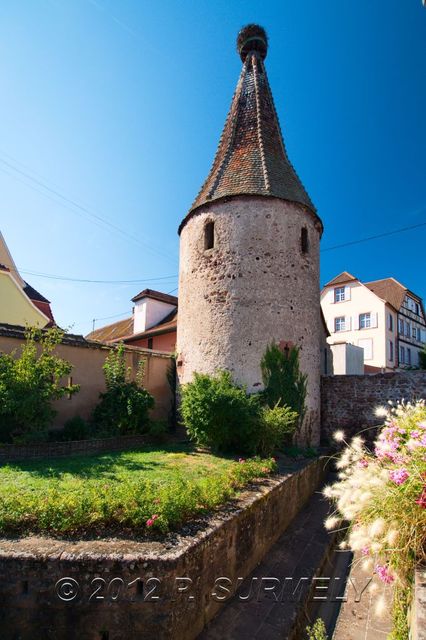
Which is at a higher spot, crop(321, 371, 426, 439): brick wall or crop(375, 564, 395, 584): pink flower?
crop(321, 371, 426, 439): brick wall

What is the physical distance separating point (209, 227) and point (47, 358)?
25.3ft

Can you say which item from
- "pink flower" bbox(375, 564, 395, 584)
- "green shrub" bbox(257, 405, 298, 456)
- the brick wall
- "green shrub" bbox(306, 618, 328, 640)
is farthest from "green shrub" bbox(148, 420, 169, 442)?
"pink flower" bbox(375, 564, 395, 584)

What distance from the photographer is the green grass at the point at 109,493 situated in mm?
5289

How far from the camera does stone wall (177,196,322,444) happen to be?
13.2 meters

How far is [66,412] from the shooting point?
40.1 feet

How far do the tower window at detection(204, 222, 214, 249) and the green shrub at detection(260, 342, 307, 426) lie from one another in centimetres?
459

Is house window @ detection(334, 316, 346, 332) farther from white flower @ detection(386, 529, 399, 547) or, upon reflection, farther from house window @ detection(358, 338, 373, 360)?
white flower @ detection(386, 529, 399, 547)

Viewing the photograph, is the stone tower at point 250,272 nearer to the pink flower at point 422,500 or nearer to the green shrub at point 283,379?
the green shrub at point 283,379

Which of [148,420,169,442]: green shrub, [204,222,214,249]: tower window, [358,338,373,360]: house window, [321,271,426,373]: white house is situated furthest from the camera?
[358,338,373,360]: house window

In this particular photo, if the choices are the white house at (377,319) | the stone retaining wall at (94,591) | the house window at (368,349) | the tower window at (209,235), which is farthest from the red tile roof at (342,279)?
the stone retaining wall at (94,591)

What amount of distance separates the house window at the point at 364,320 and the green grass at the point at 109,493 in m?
27.8

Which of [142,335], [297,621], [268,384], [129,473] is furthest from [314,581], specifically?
[142,335]

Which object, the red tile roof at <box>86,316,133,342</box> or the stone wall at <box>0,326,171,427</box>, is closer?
the stone wall at <box>0,326,171,427</box>

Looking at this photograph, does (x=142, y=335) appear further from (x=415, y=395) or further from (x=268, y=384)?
(x=415, y=395)
